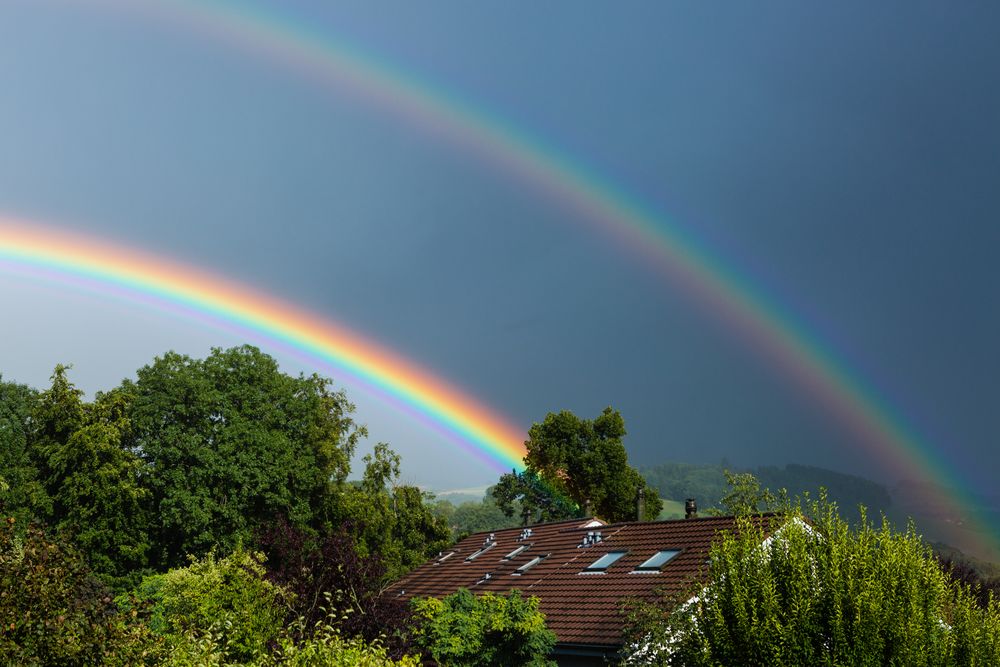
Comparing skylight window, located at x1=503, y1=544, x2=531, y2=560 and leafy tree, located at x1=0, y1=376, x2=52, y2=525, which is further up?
leafy tree, located at x1=0, y1=376, x2=52, y2=525

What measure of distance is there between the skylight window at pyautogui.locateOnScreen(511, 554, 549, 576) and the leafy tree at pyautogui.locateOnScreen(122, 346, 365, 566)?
18203 millimetres

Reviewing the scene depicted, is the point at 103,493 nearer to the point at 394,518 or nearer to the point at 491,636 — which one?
the point at 394,518

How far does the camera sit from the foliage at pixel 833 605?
10.3 meters

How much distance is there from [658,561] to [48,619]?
52.3 feet

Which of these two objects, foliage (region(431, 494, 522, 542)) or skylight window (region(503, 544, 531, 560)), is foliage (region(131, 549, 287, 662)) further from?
foliage (region(431, 494, 522, 542))

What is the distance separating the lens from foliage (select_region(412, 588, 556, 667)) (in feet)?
58.2

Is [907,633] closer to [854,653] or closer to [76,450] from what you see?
[854,653]

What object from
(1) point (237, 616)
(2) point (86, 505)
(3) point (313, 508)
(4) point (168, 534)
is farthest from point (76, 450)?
(1) point (237, 616)

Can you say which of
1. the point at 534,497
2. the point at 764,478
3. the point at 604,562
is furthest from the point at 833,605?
the point at 764,478

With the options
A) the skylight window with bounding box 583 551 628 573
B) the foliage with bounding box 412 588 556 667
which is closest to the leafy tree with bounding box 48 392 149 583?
the skylight window with bounding box 583 551 628 573

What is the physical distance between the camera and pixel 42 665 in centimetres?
850

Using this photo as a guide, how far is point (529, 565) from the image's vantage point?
28016mm

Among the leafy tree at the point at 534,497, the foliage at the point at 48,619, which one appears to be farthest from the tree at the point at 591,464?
the foliage at the point at 48,619

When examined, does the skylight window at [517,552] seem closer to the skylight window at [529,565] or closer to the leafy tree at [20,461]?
the skylight window at [529,565]
